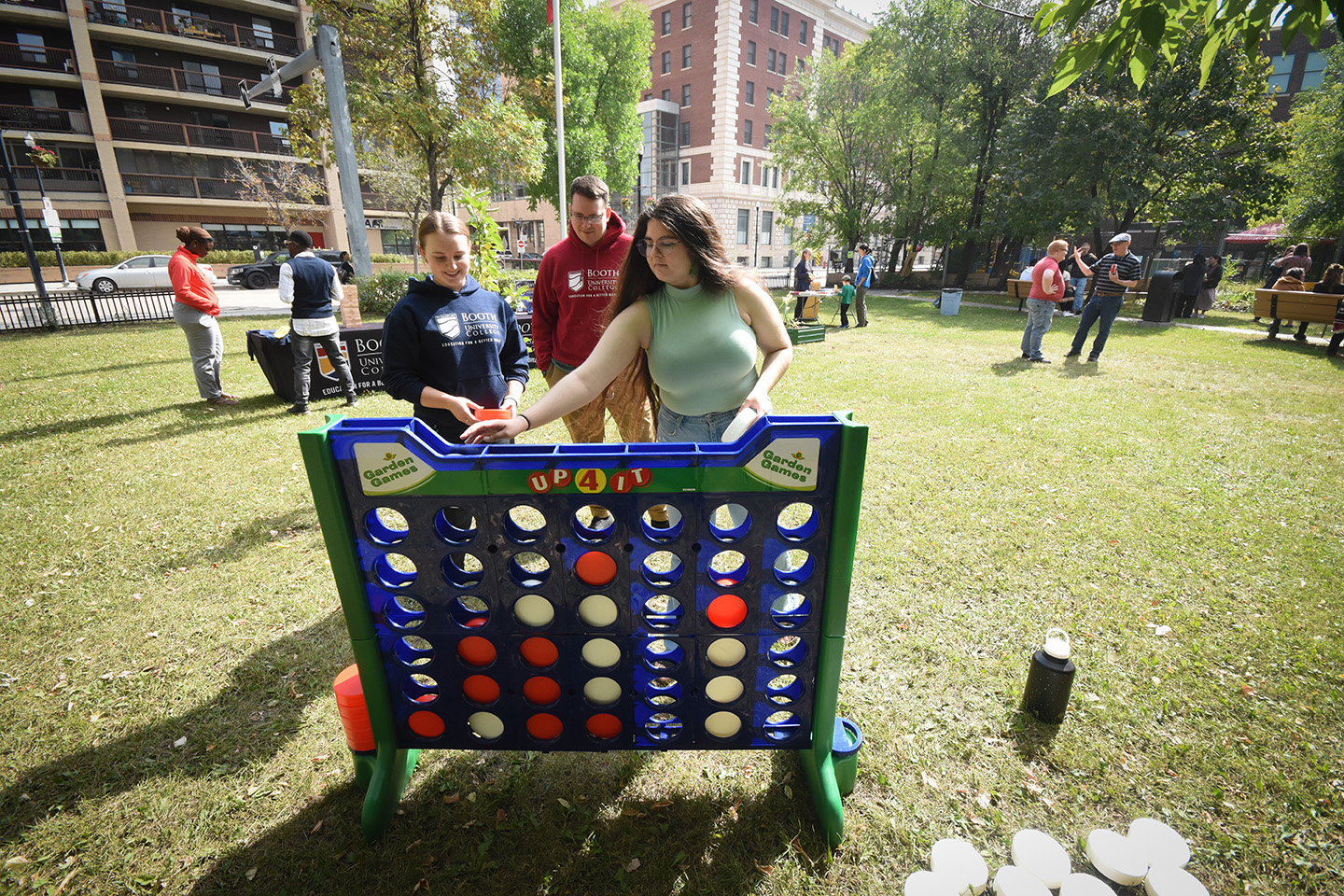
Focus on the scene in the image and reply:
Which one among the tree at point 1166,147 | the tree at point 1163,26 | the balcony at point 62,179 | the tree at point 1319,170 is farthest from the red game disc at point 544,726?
the balcony at point 62,179

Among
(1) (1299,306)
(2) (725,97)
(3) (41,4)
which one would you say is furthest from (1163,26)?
(3) (41,4)

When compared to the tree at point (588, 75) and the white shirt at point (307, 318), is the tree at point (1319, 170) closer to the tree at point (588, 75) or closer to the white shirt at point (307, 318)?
the tree at point (588, 75)

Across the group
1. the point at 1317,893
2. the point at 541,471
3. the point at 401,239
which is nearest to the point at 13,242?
the point at 401,239

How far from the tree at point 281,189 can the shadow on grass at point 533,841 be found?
3761cm

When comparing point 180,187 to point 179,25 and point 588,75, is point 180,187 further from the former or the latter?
point 588,75

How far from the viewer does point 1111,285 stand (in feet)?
33.1

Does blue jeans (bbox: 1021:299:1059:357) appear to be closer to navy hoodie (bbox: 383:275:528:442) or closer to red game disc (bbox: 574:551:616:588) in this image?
navy hoodie (bbox: 383:275:528:442)

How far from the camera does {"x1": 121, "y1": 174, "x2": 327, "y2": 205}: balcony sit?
33406 mm

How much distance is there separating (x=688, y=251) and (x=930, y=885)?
2.63m

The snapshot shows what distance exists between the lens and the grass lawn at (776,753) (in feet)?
7.72

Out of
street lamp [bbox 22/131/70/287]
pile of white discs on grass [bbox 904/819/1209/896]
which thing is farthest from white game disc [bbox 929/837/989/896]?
street lamp [bbox 22/131/70/287]

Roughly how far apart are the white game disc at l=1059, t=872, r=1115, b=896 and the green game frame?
2.55 ft

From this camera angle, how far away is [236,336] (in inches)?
550

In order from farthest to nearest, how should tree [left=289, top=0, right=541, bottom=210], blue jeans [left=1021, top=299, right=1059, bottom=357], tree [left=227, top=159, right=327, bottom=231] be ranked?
1. tree [left=227, top=159, right=327, bottom=231]
2. tree [left=289, top=0, right=541, bottom=210]
3. blue jeans [left=1021, top=299, right=1059, bottom=357]
